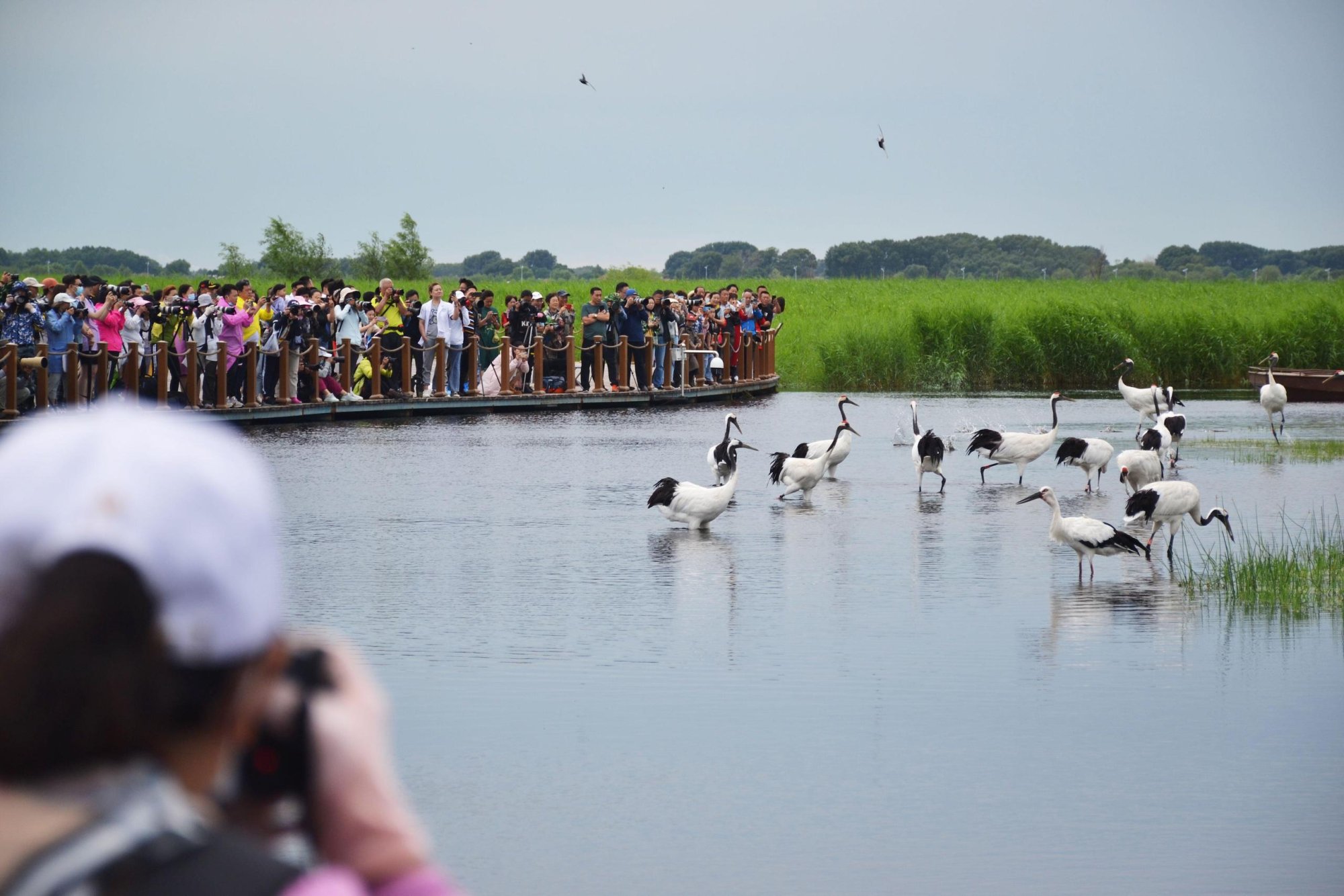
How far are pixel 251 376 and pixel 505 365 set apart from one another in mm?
7032

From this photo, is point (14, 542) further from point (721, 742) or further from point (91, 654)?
point (721, 742)

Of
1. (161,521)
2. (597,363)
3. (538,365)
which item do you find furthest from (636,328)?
(161,521)

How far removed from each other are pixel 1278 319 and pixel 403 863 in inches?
1770

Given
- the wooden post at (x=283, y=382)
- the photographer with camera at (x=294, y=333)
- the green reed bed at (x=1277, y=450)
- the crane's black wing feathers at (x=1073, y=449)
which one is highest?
the photographer with camera at (x=294, y=333)

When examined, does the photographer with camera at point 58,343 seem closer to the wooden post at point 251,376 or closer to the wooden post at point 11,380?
the wooden post at point 11,380

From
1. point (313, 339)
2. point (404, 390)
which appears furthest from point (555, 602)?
point (404, 390)

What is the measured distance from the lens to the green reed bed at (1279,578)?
36.4 ft

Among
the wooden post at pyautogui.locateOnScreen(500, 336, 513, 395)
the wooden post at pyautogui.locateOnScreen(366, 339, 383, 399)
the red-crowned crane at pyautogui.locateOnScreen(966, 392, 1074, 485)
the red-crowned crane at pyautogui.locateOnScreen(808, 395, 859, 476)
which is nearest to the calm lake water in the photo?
the red-crowned crane at pyautogui.locateOnScreen(808, 395, 859, 476)

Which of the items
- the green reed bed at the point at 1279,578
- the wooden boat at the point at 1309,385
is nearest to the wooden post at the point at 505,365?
the wooden boat at the point at 1309,385

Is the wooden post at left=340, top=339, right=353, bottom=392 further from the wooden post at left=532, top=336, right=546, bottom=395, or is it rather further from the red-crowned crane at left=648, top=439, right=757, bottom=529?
the red-crowned crane at left=648, top=439, right=757, bottom=529

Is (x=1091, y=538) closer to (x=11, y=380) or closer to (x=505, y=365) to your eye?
(x=11, y=380)

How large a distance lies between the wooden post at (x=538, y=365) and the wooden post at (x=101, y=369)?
11.0m

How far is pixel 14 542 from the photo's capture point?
126 cm

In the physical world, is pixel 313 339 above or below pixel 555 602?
above
